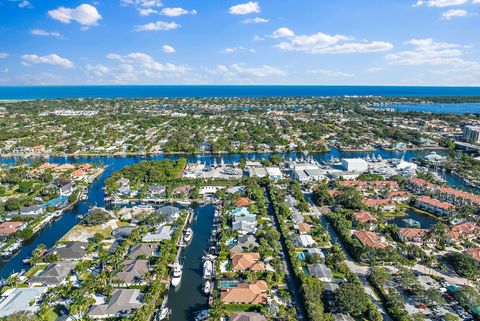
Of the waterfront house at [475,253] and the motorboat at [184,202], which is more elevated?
the motorboat at [184,202]

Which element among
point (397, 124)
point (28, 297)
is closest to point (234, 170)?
point (28, 297)

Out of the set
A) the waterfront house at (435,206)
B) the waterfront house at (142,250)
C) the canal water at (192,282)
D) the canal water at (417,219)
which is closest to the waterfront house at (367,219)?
the canal water at (417,219)

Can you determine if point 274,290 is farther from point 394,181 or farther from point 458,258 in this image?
point 394,181

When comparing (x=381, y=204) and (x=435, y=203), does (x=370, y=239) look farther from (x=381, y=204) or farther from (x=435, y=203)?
(x=435, y=203)

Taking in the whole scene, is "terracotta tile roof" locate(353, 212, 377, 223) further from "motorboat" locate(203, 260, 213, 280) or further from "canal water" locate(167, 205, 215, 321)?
"motorboat" locate(203, 260, 213, 280)

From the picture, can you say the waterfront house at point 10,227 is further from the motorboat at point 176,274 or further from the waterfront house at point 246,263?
the waterfront house at point 246,263

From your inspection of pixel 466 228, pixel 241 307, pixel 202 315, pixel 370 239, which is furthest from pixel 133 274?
pixel 466 228

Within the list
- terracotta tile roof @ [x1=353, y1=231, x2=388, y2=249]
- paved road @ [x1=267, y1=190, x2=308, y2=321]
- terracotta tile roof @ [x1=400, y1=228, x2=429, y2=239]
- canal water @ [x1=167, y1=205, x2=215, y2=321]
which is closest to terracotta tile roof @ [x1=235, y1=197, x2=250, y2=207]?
canal water @ [x1=167, y1=205, x2=215, y2=321]

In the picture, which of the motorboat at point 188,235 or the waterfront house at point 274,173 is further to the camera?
the waterfront house at point 274,173
